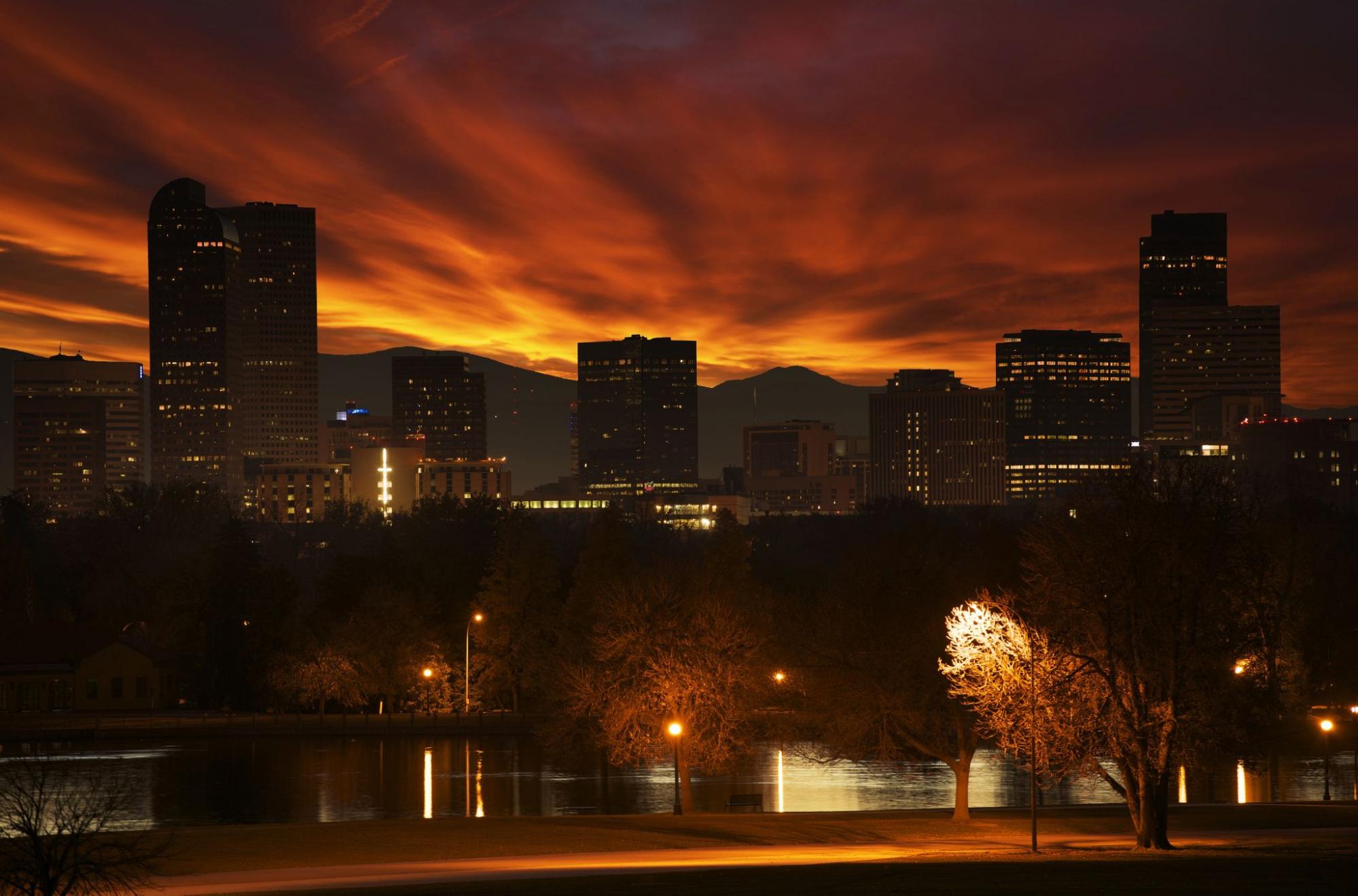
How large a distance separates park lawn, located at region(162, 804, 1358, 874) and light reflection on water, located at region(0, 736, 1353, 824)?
497 centimetres

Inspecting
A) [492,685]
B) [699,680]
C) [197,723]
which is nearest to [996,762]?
[699,680]

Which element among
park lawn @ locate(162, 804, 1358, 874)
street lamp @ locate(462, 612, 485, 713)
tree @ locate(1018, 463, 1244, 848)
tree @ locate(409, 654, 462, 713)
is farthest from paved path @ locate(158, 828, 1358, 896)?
tree @ locate(409, 654, 462, 713)

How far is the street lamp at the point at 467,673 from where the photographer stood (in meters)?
85.6

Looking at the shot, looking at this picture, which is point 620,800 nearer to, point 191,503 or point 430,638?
point 430,638

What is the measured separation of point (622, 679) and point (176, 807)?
722 inches

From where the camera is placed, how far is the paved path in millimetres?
32438

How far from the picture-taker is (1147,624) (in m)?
38.4

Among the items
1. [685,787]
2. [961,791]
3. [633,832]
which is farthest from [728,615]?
[633,832]

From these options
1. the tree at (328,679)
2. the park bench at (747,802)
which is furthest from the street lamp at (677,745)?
the tree at (328,679)

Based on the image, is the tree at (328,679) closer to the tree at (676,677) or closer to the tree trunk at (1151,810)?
the tree at (676,677)

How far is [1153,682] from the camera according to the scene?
126 ft

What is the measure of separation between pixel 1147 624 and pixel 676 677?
17217 millimetres

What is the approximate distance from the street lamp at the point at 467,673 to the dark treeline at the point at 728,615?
0.46m

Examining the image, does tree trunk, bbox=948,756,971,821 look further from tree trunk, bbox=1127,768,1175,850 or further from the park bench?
tree trunk, bbox=1127,768,1175,850
